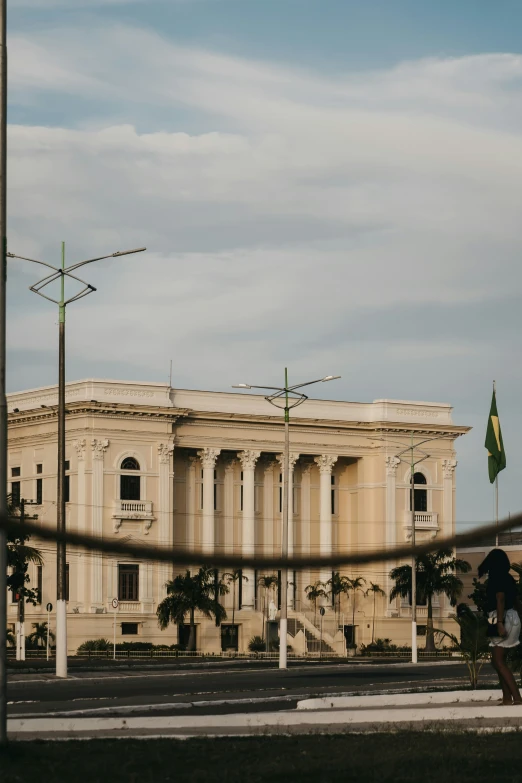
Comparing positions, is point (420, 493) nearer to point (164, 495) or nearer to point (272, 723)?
point (164, 495)

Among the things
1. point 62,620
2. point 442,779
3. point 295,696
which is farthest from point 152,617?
point 442,779

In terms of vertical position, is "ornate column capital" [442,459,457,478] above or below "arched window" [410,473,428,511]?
above

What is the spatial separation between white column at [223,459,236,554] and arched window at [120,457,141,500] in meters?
6.81

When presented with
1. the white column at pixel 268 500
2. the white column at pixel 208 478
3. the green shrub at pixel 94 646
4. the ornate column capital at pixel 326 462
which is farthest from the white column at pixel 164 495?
the ornate column capital at pixel 326 462

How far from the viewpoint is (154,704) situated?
23.7m

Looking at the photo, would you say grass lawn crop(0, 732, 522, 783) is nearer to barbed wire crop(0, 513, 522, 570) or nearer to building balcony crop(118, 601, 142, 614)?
barbed wire crop(0, 513, 522, 570)

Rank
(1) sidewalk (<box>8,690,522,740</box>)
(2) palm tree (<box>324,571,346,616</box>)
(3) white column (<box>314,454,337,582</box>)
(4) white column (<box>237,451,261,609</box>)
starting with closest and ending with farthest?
(1) sidewalk (<box>8,690,522,740</box>) < (2) palm tree (<box>324,571,346,616</box>) < (4) white column (<box>237,451,261,609</box>) < (3) white column (<box>314,454,337,582</box>)

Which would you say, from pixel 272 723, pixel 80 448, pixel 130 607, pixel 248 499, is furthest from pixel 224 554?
pixel 248 499

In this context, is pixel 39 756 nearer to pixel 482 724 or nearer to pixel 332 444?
pixel 482 724

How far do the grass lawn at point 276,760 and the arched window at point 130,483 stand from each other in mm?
78262

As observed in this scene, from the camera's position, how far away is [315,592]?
95250 millimetres

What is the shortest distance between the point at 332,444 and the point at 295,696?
75.3m

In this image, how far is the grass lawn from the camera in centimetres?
1248

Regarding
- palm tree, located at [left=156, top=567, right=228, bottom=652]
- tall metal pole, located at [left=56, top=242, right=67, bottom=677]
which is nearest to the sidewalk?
tall metal pole, located at [left=56, top=242, right=67, bottom=677]
